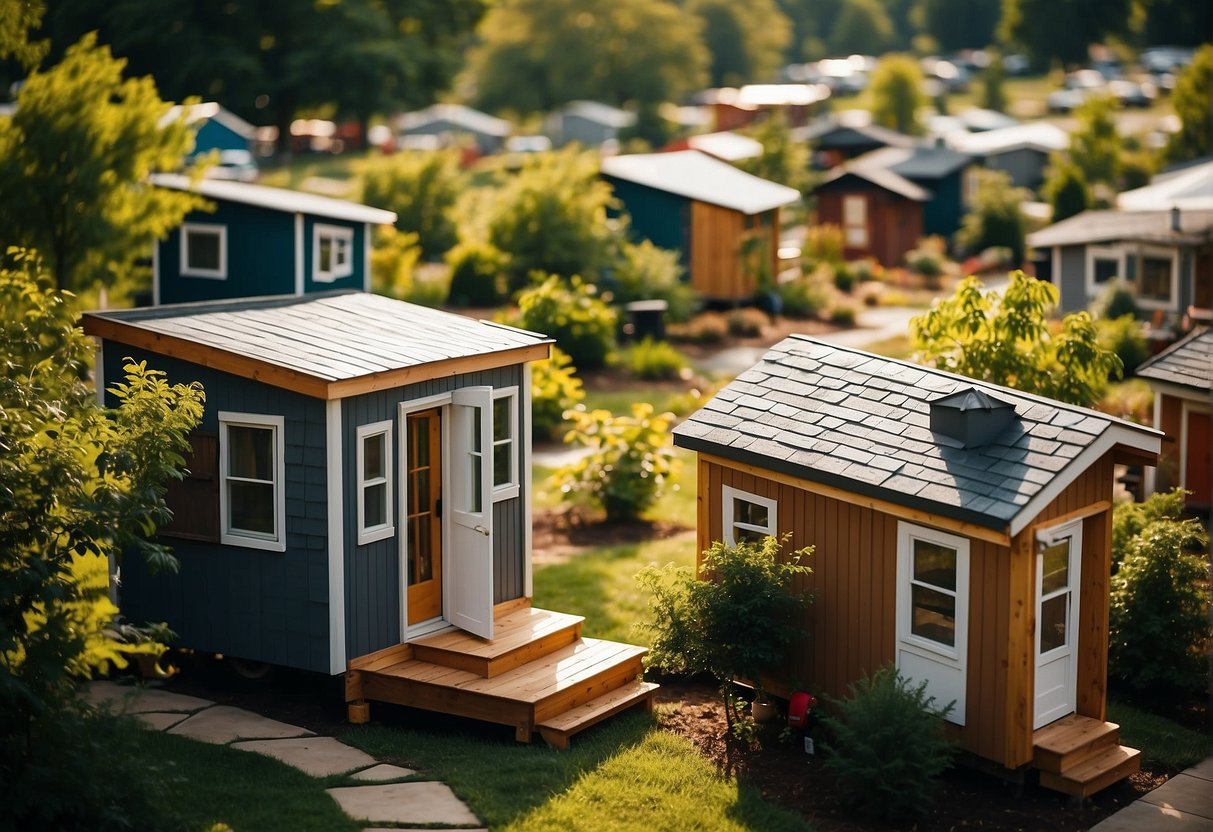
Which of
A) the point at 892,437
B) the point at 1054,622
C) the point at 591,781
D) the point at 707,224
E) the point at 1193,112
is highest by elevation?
the point at 1193,112

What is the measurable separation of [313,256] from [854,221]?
22021 millimetres

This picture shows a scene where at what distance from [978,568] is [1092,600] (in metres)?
1.23

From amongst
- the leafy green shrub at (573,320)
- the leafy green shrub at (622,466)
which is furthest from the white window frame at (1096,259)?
the leafy green shrub at (622,466)

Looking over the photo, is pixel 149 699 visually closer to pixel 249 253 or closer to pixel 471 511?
pixel 471 511

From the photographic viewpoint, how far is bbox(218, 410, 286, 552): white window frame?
11.3 m

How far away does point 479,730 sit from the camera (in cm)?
1138

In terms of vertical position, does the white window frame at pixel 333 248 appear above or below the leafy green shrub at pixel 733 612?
above

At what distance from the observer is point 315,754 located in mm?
10617

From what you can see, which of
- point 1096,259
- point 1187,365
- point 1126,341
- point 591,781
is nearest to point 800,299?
point 1096,259

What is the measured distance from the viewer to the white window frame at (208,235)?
24.8m

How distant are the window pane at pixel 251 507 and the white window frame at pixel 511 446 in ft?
6.22

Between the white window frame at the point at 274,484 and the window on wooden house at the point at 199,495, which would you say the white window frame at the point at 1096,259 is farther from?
the window on wooden house at the point at 199,495

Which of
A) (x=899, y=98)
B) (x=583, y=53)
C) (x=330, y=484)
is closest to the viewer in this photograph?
(x=330, y=484)

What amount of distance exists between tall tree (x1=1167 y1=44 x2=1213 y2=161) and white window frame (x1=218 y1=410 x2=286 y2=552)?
40.8 metres
